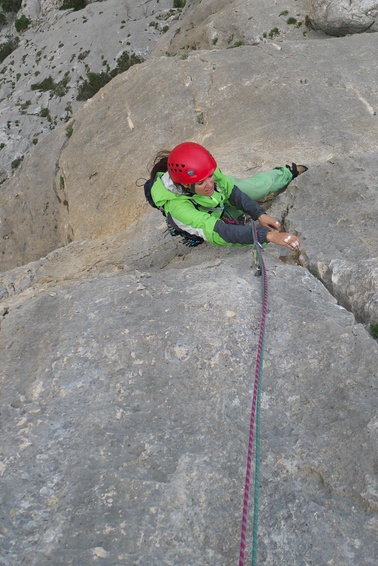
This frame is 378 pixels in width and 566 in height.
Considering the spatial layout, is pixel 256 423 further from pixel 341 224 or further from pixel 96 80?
pixel 96 80

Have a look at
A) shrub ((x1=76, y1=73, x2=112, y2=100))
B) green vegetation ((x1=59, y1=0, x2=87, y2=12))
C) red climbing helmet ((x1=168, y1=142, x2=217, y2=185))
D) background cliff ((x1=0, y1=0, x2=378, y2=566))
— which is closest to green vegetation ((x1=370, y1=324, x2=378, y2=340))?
background cliff ((x1=0, y1=0, x2=378, y2=566))

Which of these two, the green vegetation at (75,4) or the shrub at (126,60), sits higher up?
the green vegetation at (75,4)

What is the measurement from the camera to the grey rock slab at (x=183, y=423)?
425 cm

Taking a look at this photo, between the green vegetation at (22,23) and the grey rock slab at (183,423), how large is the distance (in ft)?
196

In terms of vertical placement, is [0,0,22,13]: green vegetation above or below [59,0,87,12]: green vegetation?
above

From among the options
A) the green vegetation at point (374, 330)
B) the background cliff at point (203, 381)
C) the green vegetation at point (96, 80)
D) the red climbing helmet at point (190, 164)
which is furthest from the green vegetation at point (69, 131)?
the green vegetation at point (96, 80)

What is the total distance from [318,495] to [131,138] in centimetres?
1313

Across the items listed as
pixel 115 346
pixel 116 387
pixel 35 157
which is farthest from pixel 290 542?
pixel 35 157

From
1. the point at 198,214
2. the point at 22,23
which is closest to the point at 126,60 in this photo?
the point at 22,23

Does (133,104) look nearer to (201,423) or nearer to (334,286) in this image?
(334,286)

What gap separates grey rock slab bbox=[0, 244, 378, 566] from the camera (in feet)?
14.0

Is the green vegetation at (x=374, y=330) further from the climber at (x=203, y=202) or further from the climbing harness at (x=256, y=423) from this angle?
the climber at (x=203, y=202)

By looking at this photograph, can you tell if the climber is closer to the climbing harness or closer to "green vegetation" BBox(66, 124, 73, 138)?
the climbing harness

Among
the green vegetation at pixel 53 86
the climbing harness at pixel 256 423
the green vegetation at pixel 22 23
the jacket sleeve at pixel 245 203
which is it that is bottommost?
the green vegetation at pixel 53 86
